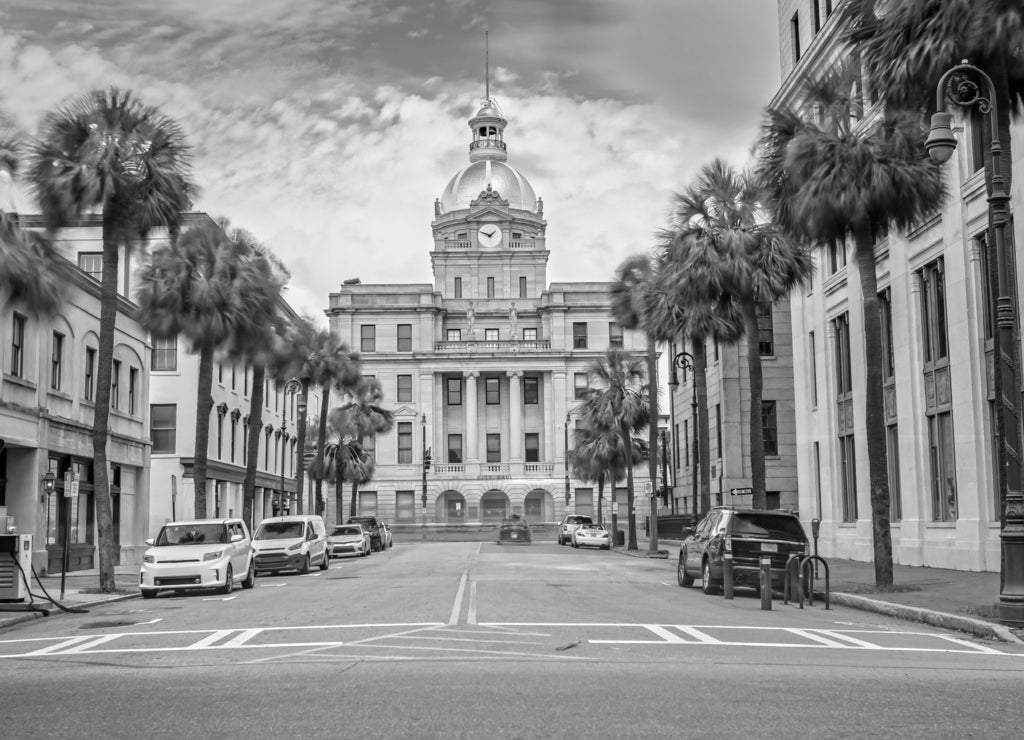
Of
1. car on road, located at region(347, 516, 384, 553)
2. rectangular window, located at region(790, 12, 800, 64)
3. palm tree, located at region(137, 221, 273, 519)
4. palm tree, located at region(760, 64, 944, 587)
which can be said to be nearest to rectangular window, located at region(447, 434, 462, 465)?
car on road, located at region(347, 516, 384, 553)

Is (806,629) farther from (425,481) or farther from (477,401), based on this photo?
(477,401)

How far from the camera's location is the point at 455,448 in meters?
99.2

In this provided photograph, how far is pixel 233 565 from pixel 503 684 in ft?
57.1

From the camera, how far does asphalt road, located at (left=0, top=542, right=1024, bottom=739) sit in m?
8.17

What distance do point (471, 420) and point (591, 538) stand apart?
4019 centimetres

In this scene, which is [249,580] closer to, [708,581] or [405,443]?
[708,581]

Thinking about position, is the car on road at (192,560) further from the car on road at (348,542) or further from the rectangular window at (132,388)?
the car on road at (348,542)

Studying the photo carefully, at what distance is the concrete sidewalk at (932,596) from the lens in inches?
640

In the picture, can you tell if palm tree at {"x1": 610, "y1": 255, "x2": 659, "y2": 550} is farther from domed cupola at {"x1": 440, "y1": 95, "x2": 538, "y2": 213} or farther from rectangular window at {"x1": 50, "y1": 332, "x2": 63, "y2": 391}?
domed cupola at {"x1": 440, "y1": 95, "x2": 538, "y2": 213}

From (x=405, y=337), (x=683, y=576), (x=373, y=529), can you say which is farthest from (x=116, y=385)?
(x=405, y=337)

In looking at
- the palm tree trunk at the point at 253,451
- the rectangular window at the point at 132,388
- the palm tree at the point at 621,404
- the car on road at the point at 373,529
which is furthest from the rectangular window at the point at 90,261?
the palm tree at the point at 621,404

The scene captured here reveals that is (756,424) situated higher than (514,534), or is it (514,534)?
(756,424)

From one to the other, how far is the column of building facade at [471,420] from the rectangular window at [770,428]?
152 feet

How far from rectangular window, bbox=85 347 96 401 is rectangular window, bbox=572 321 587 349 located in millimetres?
66028
